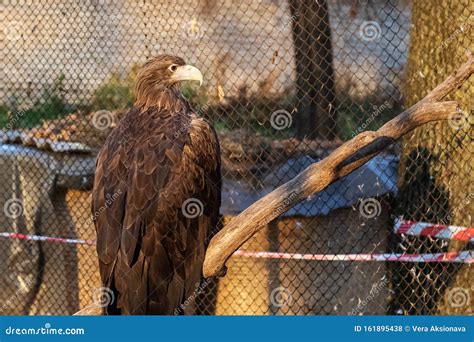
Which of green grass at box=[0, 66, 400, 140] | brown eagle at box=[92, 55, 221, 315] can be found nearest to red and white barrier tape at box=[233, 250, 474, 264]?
green grass at box=[0, 66, 400, 140]

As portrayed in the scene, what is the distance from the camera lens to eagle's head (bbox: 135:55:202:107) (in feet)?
17.7

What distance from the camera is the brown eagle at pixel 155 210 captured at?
4695 mm

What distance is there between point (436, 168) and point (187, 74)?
1.88 meters

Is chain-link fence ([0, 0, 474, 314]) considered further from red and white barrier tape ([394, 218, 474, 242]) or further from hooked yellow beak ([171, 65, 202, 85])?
hooked yellow beak ([171, 65, 202, 85])

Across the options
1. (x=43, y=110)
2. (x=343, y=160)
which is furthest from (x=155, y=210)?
(x=43, y=110)

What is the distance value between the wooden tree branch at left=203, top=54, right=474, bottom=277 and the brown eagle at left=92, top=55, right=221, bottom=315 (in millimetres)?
395

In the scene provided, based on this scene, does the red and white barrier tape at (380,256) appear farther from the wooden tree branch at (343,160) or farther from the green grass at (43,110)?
the green grass at (43,110)

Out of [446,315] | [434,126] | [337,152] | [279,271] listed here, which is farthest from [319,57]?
[337,152]

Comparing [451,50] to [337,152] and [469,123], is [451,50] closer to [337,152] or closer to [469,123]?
[469,123]

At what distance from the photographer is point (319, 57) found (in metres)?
7.05

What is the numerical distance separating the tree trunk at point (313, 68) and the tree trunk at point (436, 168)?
687 millimetres

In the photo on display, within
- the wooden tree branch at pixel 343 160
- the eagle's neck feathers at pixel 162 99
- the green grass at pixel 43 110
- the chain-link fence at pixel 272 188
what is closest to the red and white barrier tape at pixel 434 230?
the chain-link fence at pixel 272 188

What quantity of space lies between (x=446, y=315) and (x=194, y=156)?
6.74ft

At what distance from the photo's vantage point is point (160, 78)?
5.45 metres
